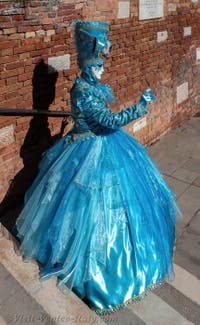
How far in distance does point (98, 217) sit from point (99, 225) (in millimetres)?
59

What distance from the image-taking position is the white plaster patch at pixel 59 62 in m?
3.45

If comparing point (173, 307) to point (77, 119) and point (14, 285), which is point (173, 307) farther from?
point (77, 119)

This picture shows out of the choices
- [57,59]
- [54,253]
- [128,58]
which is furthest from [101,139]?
[128,58]

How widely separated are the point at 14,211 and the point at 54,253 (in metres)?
1.21

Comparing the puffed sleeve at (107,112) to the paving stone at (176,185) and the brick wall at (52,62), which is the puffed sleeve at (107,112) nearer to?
the brick wall at (52,62)

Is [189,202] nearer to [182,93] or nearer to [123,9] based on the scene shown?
[123,9]

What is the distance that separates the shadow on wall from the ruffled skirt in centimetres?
77

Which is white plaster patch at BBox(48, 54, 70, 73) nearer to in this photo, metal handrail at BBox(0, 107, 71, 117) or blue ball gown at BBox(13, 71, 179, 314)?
metal handrail at BBox(0, 107, 71, 117)

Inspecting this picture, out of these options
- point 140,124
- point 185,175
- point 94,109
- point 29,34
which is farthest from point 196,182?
point 29,34

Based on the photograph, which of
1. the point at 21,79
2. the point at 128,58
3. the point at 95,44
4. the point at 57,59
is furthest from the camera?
the point at 128,58

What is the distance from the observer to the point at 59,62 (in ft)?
11.6

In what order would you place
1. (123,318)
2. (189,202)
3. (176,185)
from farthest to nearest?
(176,185), (189,202), (123,318)

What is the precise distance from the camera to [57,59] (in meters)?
3.49

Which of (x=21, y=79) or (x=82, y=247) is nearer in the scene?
(x=82, y=247)
